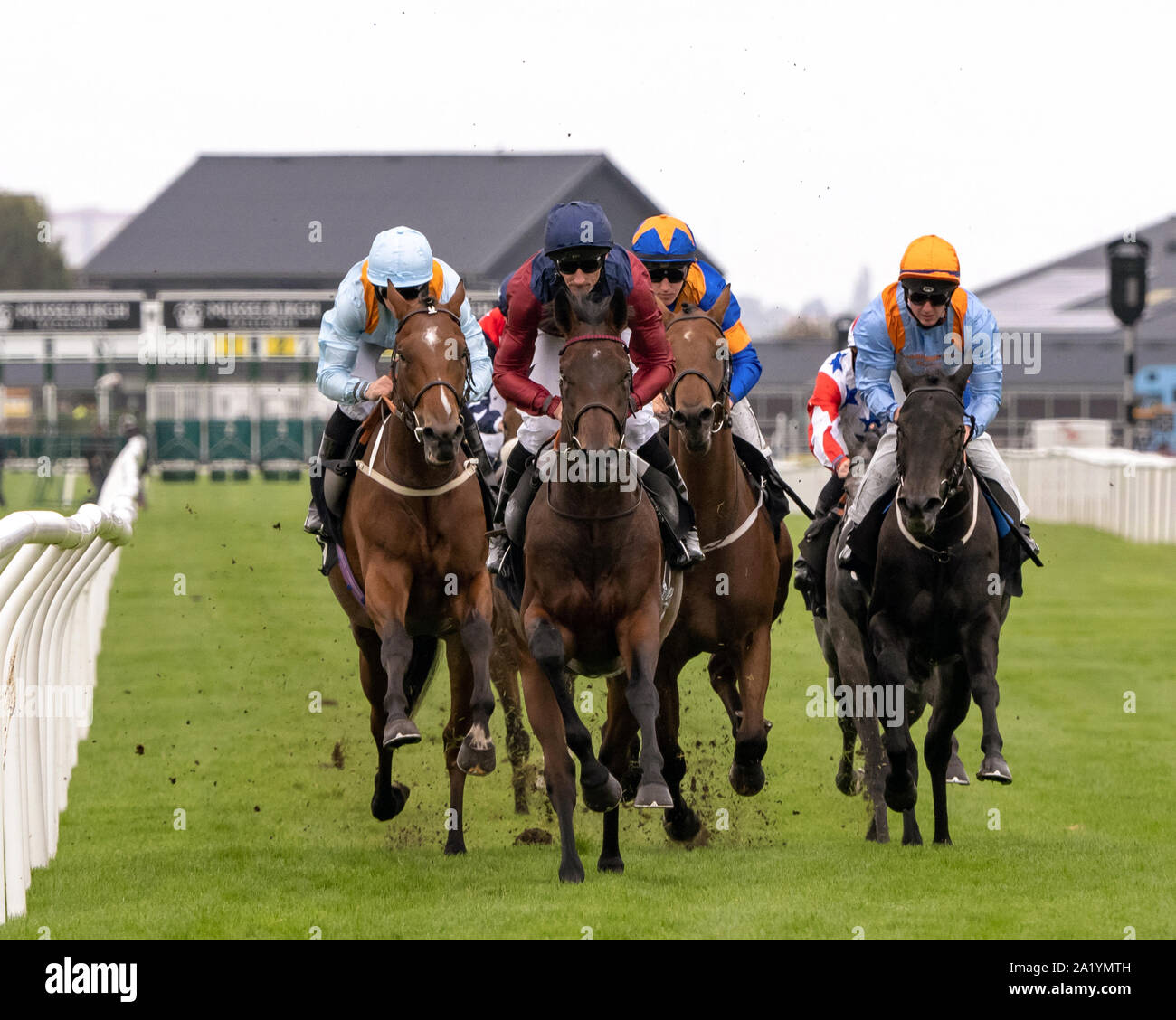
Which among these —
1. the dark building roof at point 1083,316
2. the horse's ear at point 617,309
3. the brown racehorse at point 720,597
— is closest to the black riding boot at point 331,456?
the brown racehorse at point 720,597

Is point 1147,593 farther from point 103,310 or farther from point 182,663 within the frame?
point 103,310

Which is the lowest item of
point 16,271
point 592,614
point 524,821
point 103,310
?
point 524,821

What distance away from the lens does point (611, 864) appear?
634 cm

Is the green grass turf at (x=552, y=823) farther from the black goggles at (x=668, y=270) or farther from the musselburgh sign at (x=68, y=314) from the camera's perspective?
the musselburgh sign at (x=68, y=314)

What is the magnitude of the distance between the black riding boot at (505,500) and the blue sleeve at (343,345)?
82 cm

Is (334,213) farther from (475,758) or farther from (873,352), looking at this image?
(475,758)

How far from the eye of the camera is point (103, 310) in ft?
152

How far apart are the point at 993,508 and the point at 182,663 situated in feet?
25.0

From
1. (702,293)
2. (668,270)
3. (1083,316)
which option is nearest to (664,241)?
(668,270)

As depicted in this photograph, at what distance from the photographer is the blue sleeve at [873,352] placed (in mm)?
7066

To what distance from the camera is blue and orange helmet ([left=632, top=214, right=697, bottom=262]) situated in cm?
726

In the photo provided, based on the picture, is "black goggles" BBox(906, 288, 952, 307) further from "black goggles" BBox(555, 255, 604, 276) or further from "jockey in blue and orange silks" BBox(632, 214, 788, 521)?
"black goggles" BBox(555, 255, 604, 276)

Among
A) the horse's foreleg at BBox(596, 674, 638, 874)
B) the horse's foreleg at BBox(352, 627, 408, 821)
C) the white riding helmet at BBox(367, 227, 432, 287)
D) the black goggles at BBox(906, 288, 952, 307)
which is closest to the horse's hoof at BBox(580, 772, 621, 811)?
the horse's foreleg at BBox(596, 674, 638, 874)
